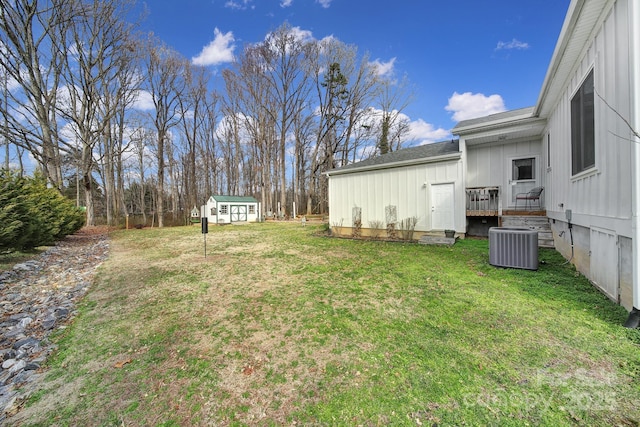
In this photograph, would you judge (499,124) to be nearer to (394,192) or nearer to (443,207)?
(443,207)

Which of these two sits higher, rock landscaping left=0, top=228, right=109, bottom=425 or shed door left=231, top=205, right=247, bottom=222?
shed door left=231, top=205, right=247, bottom=222

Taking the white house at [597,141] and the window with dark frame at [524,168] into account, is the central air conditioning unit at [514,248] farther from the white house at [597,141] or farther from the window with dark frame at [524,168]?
the window with dark frame at [524,168]

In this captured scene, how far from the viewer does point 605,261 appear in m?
3.42

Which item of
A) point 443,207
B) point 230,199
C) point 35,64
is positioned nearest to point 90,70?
point 35,64

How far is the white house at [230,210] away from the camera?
20.7 metres

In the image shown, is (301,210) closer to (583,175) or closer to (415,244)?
(415,244)

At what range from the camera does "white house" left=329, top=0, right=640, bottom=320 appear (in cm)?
280

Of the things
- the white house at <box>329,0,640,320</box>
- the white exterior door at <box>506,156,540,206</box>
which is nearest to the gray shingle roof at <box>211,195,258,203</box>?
the white exterior door at <box>506,156,540,206</box>

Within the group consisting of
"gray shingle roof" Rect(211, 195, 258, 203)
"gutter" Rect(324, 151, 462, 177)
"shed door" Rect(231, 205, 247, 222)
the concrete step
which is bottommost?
the concrete step

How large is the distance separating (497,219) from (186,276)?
9478 millimetres

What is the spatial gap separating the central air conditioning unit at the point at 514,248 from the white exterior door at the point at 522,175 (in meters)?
4.78

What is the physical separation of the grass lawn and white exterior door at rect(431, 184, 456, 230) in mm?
3886

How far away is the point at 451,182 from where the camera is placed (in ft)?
27.0

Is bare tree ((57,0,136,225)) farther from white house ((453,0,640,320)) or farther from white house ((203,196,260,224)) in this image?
white house ((453,0,640,320))
